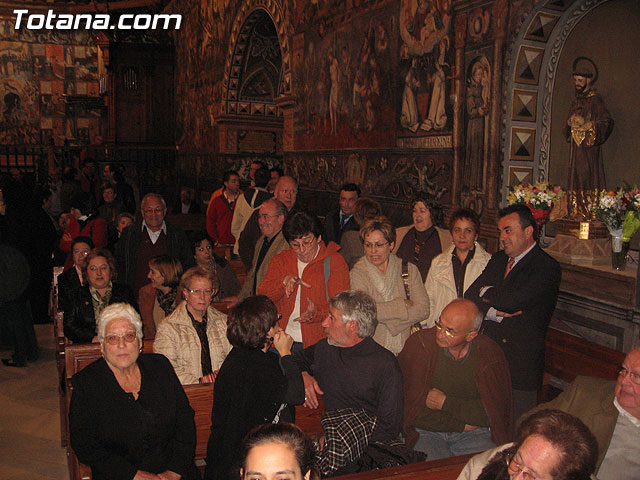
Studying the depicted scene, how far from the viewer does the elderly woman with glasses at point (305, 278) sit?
4.30 m

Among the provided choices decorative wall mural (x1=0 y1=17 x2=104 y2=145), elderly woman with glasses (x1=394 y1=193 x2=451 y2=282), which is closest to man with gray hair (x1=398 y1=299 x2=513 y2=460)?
elderly woman with glasses (x1=394 y1=193 x2=451 y2=282)

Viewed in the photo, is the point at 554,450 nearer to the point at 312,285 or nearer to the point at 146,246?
the point at 312,285

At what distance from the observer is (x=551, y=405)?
128 inches

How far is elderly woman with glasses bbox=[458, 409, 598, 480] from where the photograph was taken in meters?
2.13

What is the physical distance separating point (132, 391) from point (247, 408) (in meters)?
0.68

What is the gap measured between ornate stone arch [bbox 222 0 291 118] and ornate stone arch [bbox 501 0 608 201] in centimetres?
681

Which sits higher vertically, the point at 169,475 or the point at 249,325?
the point at 249,325

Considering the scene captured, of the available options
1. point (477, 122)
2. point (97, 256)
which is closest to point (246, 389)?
point (97, 256)

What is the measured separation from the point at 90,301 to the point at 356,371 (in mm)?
2884

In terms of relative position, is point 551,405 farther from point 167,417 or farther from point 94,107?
point 94,107

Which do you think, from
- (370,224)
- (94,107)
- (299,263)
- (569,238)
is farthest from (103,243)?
(94,107)

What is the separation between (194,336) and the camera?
13.4 ft

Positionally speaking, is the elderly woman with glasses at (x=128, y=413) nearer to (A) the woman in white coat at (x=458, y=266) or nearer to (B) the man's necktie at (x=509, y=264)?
(A) the woman in white coat at (x=458, y=266)

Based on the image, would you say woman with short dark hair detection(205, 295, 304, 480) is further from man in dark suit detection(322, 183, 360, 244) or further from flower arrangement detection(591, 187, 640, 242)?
flower arrangement detection(591, 187, 640, 242)
